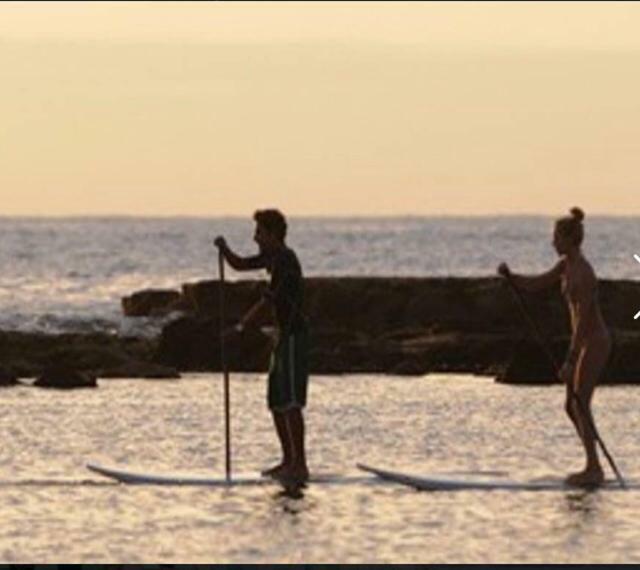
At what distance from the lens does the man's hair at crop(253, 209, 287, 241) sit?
81.7ft

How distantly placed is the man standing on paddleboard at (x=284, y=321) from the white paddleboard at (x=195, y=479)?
40cm

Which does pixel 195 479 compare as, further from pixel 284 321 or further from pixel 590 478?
pixel 590 478

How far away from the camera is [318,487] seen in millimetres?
25078

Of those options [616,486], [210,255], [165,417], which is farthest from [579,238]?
[210,255]

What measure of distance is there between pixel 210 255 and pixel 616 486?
12082cm

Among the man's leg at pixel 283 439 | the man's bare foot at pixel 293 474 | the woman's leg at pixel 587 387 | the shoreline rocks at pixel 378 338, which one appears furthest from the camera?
the shoreline rocks at pixel 378 338

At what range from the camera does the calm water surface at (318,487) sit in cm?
2094

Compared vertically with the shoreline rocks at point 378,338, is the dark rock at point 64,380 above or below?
below

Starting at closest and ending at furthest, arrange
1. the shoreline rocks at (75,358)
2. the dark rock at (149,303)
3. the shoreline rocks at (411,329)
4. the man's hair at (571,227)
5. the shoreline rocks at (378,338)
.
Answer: the man's hair at (571,227) < the shoreline rocks at (75,358) < the shoreline rocks at (378,338) < the shoreline rocks at (411,329) < the dark rock at (149,303)

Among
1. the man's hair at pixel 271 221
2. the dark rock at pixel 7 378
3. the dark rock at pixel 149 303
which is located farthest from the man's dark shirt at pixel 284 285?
the dark rock at pixel 149 303

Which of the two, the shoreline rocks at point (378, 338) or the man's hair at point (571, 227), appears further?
the shoreline rocks at point (378, 338)

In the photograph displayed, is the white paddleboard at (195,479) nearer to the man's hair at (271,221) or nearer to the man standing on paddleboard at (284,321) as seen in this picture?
the man standing on paddleboard at (284,321)

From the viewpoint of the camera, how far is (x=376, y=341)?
51938mm

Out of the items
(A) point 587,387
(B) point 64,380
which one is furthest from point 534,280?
(B) point 64,380
